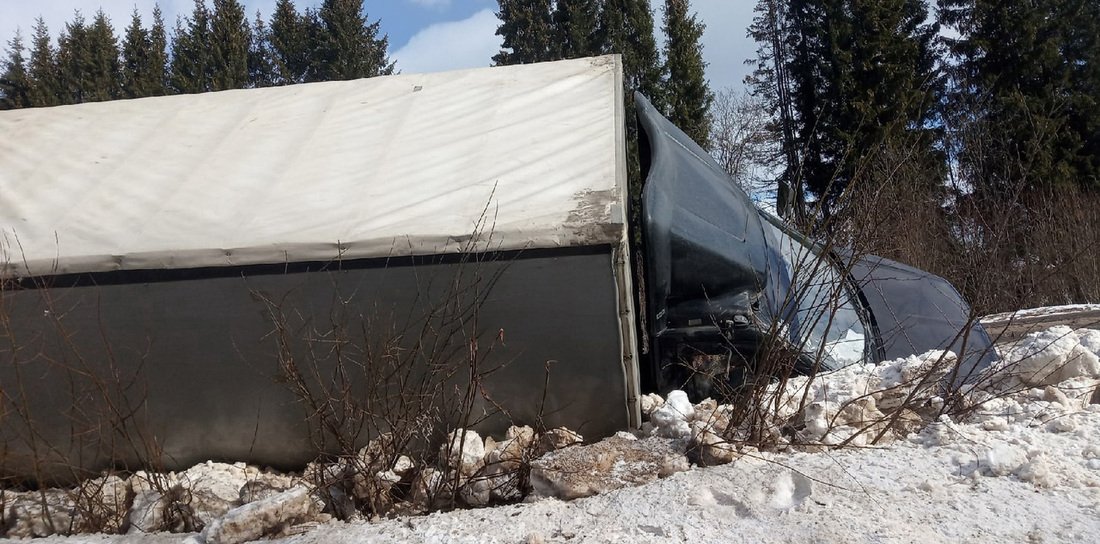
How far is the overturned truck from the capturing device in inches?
166

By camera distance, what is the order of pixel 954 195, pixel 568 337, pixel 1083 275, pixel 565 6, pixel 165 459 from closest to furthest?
pixel 568 337 < pixel 165 459 < pixel 1083 275 < pixel 954 195 < pixel 565 6

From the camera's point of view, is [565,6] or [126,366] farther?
[565,6]

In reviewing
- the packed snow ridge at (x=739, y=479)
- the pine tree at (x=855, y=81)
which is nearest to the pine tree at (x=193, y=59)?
the pine tree at (x=855, y=81)

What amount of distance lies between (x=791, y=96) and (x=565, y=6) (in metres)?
6.54

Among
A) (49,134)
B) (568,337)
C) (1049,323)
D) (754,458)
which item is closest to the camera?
(754,458)

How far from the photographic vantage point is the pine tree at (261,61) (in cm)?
2636

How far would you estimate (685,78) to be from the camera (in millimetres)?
20703

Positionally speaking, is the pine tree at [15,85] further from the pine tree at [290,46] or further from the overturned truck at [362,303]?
the overturned truck at [362,303]

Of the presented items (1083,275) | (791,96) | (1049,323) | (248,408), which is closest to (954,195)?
(1083,275)

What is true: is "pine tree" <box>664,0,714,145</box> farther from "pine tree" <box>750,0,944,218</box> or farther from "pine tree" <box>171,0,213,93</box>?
"pine tree" <box>171,0,213,93</box>

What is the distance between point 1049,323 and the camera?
311 inches

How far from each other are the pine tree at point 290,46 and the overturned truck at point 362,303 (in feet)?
71.4

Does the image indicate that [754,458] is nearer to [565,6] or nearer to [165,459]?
[165,459]

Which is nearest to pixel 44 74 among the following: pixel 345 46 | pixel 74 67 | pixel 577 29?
pixel 74 67
